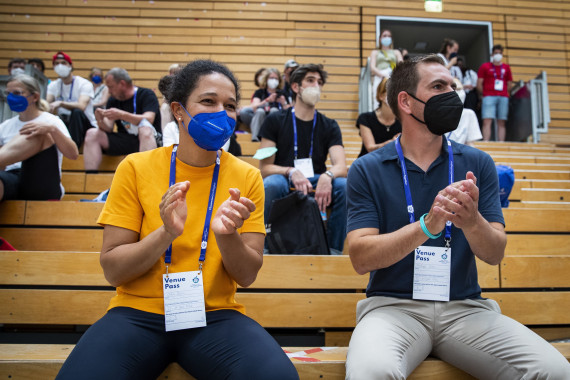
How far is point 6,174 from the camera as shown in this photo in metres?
2.58

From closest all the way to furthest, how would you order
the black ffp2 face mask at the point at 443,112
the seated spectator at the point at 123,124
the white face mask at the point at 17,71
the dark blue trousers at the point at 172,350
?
1. the dark blue trousers at the point at 172,350
2. the black ffp2 face mask at the point at 443,112
3. the seated spectator at the point at 123,124
4. the white face mask at the point at 17,71

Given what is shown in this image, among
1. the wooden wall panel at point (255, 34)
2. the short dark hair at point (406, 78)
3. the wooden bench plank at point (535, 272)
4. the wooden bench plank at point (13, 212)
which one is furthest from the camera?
the wooden wall panel at point (255, 34)

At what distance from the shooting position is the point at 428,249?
1403 mm

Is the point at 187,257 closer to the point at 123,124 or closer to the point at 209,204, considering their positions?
the point at 209,204

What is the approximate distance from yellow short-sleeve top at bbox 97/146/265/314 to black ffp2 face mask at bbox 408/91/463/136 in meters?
0.67

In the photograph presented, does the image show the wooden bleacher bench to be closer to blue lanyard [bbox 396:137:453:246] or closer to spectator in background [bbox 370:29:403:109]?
blue lanyard [bbox 396:137:453:246]

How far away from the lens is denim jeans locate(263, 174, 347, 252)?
2547 millimetres

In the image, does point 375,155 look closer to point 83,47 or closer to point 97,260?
point 97,260

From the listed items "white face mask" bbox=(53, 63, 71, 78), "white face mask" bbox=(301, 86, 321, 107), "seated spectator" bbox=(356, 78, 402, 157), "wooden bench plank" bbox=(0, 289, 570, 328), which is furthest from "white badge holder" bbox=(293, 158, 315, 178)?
"white face mask" bbox=(53, 63, 71, 78)

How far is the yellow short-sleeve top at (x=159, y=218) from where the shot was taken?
128cm

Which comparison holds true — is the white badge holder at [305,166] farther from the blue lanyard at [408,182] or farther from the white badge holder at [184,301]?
the white badge holder at [184,301]

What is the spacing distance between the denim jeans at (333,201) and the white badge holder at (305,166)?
0.15m

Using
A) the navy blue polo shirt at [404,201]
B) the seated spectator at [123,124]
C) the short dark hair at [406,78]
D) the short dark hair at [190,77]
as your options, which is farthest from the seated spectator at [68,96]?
the navy blue polo shirt at [404,201]

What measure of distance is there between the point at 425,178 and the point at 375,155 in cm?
19
